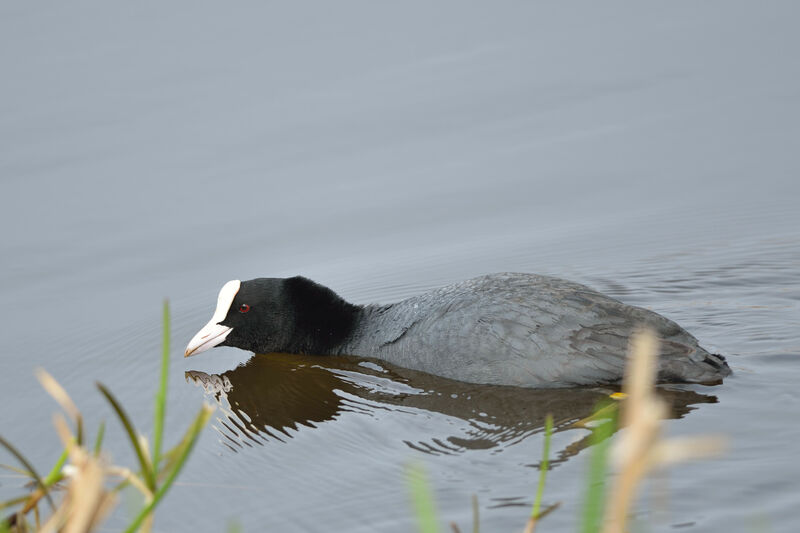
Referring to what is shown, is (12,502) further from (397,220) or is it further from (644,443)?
(397,220)

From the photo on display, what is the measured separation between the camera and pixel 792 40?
896 cm

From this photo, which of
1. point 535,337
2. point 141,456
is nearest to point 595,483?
point 141,456

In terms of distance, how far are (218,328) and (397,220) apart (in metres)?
1.89

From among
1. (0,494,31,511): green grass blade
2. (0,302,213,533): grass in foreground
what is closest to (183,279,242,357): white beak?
(0,494,31,511): green grass blade

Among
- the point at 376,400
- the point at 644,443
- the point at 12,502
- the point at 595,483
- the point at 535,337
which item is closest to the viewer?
the point at 644,443

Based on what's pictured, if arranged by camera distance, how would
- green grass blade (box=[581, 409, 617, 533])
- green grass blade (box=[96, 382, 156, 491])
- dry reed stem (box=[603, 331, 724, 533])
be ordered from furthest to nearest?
green grass blade (box=[96, 382, 156, 491]) → green grass blade (box=[581, 409, 617, 533]) → dry reed stem (box=[603, 331, 724, 533])

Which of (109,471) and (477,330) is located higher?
(109,471)

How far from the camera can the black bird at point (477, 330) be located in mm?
4879

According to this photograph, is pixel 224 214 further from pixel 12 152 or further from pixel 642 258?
pixel 642 258

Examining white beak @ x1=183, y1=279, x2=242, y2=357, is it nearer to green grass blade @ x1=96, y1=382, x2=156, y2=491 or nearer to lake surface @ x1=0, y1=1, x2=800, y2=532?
lake surface @ x1=0, y1=1, x2=800, y2=532

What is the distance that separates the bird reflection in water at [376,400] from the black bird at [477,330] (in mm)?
74

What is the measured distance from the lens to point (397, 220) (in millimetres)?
7309

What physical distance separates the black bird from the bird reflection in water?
7 centimetres

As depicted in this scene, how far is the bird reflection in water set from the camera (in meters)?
4.60
